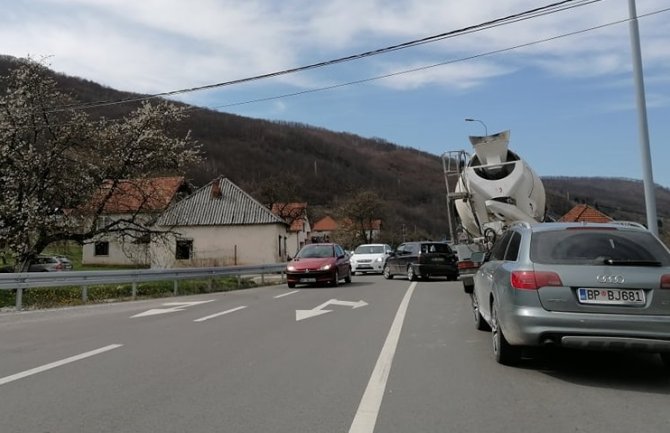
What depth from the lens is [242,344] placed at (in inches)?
335

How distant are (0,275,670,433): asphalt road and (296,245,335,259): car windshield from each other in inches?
449

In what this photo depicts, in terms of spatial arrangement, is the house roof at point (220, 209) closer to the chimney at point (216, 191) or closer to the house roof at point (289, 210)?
the chimney at point (216, 191)

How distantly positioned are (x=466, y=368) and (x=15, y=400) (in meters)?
4.66

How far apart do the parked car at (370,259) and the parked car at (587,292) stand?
25.4 meters

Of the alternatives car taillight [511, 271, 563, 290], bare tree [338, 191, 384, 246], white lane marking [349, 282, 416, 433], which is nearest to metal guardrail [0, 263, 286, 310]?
white lane marking [349, 282, 416, 433]

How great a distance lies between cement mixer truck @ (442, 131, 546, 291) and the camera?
1448cm

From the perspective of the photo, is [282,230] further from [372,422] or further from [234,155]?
[234,155]

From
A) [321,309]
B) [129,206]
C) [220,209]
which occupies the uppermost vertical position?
[220,209]

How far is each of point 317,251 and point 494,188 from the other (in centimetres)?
944

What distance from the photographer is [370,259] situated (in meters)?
32.3

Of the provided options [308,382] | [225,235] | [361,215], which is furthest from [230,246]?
[308,382]

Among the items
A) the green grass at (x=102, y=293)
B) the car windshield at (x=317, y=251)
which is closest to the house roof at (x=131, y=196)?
the green grass at (x=102, y=293)

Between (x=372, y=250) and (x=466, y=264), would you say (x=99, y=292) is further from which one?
(x=372, y=250)

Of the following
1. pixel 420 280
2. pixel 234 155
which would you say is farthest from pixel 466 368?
pixel 234 155
